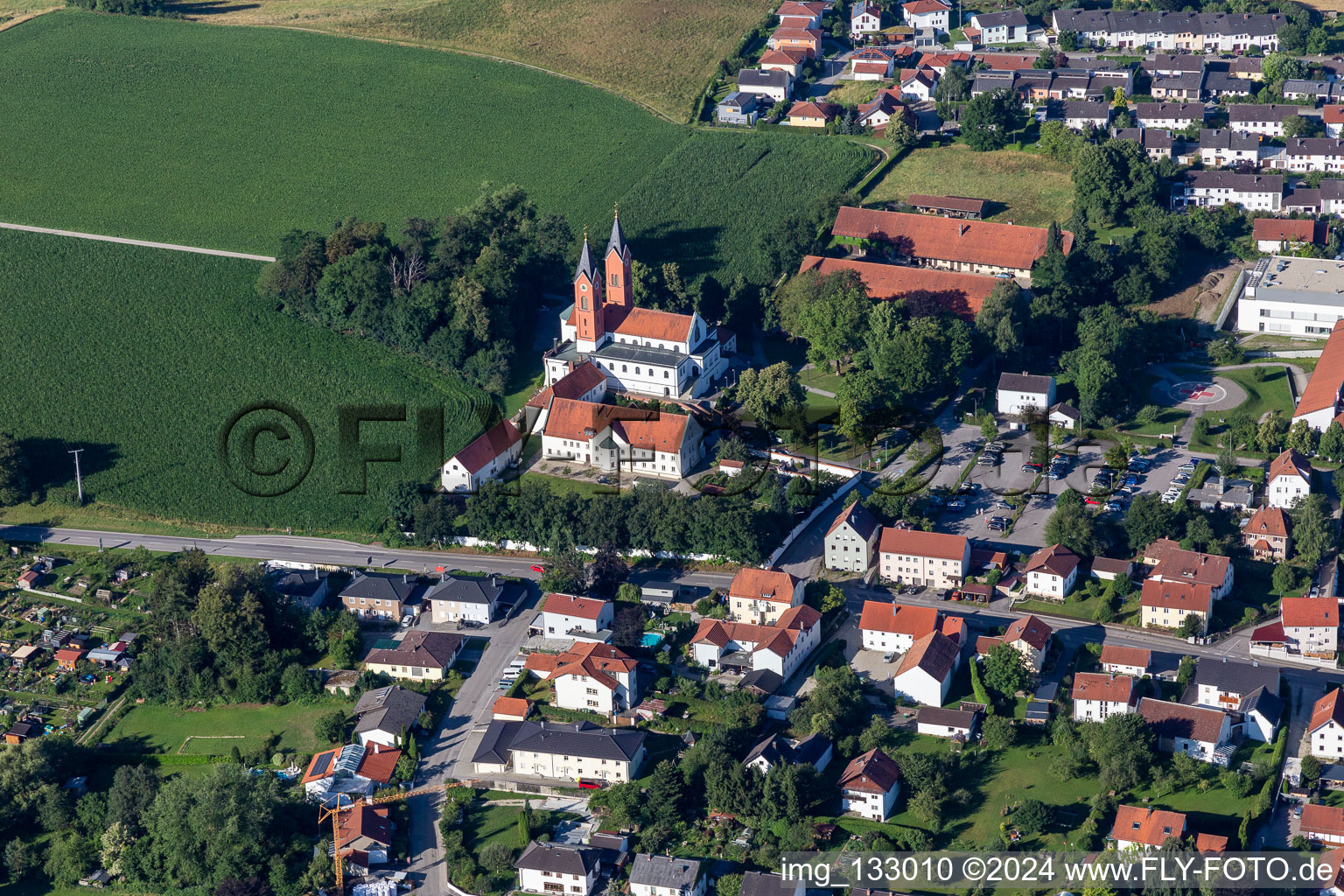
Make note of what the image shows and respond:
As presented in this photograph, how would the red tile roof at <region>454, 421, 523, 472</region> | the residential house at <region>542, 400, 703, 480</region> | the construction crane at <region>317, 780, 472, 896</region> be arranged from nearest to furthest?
the construction crane at <region>317, 780, 472, 896</region>
the red tile roof at <region>454, 421, 523, 472</region>
the residential house at <region>542, 400, 703, 480</region>

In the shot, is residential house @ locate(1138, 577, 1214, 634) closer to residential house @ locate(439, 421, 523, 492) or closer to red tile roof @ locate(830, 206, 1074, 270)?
residential house @ locate(439, 421, 523, 492)

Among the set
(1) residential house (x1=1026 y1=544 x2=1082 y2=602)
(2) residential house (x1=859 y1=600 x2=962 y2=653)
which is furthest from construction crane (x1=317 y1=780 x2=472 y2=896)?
(1) residential house (x1=1026 y1=544 x2=1082 y2=602)

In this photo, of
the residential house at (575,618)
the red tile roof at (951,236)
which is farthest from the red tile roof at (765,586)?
the red tile roof at (951,236)

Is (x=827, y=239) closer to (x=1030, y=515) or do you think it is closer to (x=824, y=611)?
(x=1030, y=515)

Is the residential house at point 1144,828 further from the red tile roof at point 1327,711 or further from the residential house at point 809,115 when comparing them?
the residential house at point 809,115

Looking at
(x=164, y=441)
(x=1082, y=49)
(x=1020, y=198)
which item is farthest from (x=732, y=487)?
(x=1082, y=49)
